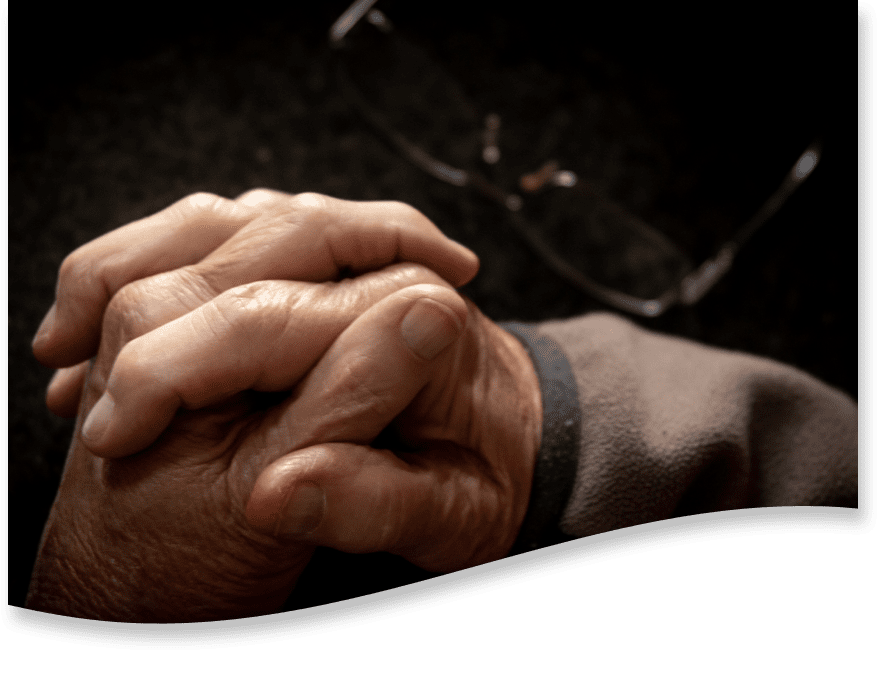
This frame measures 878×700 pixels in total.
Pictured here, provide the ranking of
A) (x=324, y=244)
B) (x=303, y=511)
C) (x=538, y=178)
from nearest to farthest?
(x=303, y=511)
(x=324, y=244)
(x=538, y=178)

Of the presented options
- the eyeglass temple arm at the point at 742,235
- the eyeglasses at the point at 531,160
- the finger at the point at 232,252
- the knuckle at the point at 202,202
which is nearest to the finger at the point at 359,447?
the finger at the point at 232,252

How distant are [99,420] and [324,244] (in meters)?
0.24

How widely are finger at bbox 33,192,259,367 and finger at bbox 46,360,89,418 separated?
68mm

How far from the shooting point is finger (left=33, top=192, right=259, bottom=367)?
0.54 meters

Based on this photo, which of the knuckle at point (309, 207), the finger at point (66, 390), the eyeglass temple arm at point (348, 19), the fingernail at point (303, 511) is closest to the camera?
the fingernail at point (303, 511)

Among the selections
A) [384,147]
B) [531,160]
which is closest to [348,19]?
[384,147]

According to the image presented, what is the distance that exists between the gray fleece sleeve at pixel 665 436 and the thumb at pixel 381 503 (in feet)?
0.30

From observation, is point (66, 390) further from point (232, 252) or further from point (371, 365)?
point (371, 365)

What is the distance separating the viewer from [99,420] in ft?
1.47

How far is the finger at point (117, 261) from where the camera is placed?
0.54m

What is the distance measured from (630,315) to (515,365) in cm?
42

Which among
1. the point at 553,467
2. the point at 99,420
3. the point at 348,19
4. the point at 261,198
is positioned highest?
the point at 348,19

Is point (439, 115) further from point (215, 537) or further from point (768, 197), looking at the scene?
point (215, 537)

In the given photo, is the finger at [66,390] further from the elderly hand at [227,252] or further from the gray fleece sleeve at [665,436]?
the gray fleece sleeve at [665,436]
